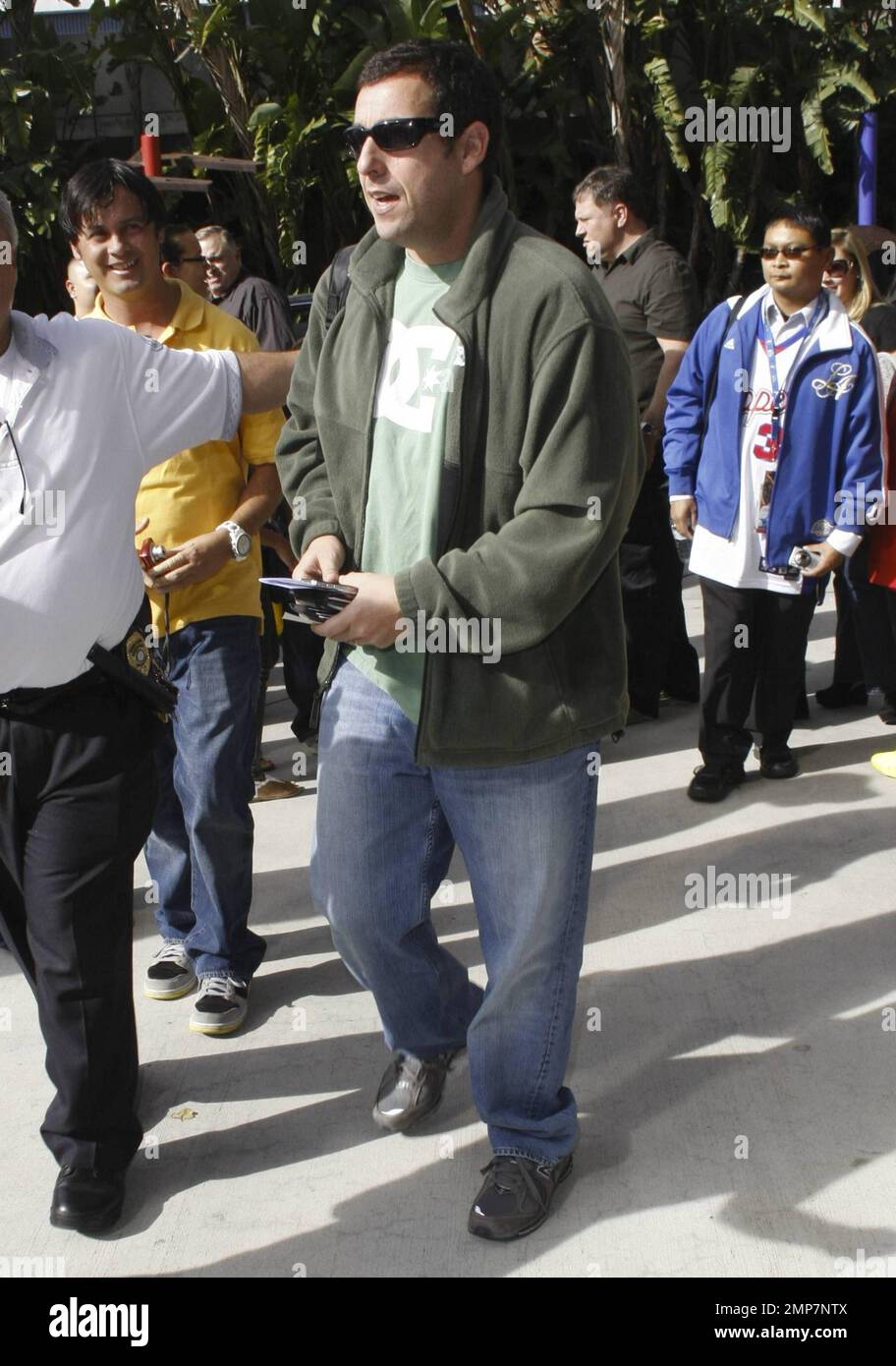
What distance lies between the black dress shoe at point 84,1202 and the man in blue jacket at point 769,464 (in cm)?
287

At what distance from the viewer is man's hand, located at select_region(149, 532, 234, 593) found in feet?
11.6

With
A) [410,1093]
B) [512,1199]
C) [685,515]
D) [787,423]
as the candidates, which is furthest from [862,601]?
[512,1199]

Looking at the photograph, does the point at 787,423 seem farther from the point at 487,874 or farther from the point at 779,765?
the point at 487,874

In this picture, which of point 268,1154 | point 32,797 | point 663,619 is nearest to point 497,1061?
point 268,1154

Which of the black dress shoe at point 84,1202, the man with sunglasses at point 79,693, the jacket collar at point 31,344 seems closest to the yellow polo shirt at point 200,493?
the man with sunglasses at point 79,693

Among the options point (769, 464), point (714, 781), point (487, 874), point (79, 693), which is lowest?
point (714, 781)

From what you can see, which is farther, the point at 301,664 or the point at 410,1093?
the point at 301,664

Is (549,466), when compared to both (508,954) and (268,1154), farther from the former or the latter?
(268,1154)

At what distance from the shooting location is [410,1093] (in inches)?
129

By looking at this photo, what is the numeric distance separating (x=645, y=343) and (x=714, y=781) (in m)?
1.76

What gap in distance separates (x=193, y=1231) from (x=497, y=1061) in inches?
28.9

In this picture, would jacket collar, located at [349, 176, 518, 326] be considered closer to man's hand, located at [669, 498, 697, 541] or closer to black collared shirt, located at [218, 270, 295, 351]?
man's hand, located at [669, 498, 697, 541]

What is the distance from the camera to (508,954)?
111 inches

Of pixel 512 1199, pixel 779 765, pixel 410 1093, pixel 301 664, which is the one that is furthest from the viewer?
pixel 301 664
